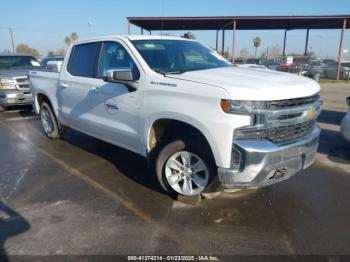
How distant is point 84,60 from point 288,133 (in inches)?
139

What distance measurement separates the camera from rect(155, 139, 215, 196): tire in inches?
148

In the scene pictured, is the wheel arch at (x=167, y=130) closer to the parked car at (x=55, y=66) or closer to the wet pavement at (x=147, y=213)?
the wet pavement at (x=147, y=213)

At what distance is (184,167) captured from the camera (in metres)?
3.96

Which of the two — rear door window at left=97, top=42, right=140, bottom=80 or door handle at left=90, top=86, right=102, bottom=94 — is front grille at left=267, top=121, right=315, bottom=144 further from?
door handle at left=90, top=86, right=102, bottom=94

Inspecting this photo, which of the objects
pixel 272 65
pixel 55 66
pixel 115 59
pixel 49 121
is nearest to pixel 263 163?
pixel 115 59

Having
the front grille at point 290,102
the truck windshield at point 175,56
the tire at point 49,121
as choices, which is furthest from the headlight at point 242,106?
the tire at point 49,121

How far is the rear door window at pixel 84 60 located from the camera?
16.9ft

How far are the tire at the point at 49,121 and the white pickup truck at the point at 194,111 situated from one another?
5.63 ft

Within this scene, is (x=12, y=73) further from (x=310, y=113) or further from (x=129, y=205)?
(x=310, y=113)

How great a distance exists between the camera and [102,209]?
396 centimetres

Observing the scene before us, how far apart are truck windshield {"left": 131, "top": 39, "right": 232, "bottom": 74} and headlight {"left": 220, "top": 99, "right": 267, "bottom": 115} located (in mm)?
1064

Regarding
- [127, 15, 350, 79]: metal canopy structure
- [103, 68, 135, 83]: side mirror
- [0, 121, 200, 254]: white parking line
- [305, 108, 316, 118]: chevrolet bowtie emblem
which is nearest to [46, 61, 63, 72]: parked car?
[0, 121, 200, 254]: white parking line

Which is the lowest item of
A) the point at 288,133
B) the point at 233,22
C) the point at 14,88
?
the point at 14,88

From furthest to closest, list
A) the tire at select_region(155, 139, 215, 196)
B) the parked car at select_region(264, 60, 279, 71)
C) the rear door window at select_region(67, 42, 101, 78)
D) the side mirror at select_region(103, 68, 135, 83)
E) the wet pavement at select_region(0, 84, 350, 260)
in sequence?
the parked car at select_region(264, 60, 279, 71) → the rear door window at select_region(67, 42, 101, 78) → the side mirror at select_region(103, 68, 135, 83) → the tire at select_region(155, 139, 215, 196) → the wet pavement at select_region(0, 84, 350, 260)
